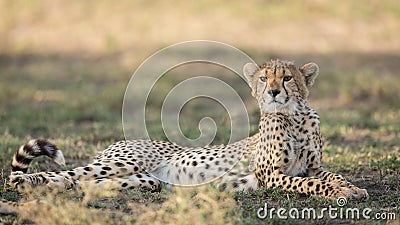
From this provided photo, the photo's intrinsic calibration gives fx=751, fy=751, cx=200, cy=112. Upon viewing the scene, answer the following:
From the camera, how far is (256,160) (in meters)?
6.11

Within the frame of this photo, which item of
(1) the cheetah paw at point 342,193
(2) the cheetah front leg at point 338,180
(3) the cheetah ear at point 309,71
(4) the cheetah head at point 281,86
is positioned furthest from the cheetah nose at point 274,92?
(1) the cheetah paw at point 342,193

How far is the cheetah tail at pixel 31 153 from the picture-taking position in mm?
5949

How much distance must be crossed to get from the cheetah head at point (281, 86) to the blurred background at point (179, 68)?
1.50m

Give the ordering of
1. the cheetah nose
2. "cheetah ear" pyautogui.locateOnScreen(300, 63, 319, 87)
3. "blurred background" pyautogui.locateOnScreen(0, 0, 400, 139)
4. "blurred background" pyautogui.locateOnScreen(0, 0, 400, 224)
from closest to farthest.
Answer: the cheetah nose → "cheetah ear" pyautogui.locateOnScreen(300, 63, 319, 87) → "blurred background" pyautogui.locateOnScreen(0, 0, 400, 224) → "blurred background" pyautogui.locateOnScreen(0, 0, 400, 139)

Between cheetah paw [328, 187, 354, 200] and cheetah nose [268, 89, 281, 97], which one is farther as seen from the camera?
cheetah nose [268, 89, 281, 97]

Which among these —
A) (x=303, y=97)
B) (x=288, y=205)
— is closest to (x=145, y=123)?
(x=303, y=97)

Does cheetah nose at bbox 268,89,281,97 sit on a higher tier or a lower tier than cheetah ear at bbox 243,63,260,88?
lower

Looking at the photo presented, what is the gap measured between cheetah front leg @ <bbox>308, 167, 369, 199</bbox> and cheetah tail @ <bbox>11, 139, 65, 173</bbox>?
2046 millimetres

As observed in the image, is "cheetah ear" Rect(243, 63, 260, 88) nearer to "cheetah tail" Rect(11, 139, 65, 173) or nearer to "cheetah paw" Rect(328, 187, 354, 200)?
"cheetah paw" Rect(328, 187, 354, 200)

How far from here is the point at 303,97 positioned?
6.13m

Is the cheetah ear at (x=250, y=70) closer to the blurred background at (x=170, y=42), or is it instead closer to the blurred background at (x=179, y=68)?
the blurred background at (x=179, y=68)

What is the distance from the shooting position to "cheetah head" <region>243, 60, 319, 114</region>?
5.93 metres

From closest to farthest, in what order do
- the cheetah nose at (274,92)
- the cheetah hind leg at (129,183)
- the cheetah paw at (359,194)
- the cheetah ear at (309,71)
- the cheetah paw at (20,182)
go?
the cheetah paw at (359,194)
the cheetah paw at (20,182)
the cheetah nose at (274,92)
the cheetah hind leg at (129,183)
the cheetah ear at (309,71)

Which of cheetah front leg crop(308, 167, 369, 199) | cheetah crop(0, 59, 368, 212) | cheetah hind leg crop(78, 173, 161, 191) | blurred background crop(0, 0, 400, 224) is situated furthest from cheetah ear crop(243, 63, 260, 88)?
blurred background crop(0, 0, 400, 224)
